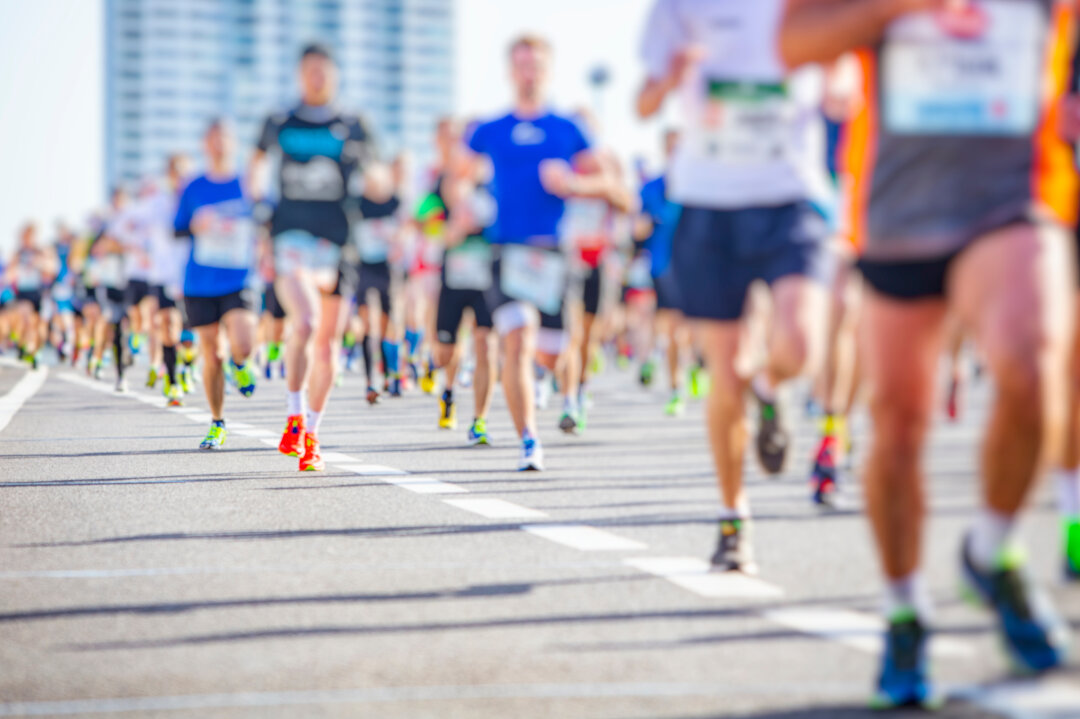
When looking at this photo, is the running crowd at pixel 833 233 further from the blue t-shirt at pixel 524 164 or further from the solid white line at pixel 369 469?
the solid white line at pixel 369 469

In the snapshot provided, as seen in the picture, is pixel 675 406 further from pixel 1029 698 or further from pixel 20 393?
pixel 1029 698

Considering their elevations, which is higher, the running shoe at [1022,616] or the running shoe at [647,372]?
the running shoe at [647,372]

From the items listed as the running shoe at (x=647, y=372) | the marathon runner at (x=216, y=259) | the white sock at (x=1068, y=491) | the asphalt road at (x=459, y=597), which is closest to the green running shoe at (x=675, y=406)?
the running shoe at (x=647, y=372)

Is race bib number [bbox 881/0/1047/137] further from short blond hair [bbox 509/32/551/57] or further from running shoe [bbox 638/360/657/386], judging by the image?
running shoe [bbox 638/360/657/386]

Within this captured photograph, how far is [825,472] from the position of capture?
7.39 meters

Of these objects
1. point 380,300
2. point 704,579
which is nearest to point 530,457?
point 704,579

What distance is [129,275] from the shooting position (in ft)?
67.6

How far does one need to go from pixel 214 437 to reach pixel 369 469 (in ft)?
6.05

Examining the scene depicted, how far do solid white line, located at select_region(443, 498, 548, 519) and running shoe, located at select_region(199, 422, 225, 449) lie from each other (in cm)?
352

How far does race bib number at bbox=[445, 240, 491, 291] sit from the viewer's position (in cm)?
1292

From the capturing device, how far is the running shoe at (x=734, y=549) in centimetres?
596

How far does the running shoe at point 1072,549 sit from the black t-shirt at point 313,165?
251 inches

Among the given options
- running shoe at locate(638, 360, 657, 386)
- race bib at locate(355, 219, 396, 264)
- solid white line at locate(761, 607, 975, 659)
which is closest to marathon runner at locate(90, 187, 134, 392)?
race bib at locate(355, 219, 396, 264)

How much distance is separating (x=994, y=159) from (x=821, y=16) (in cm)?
48
